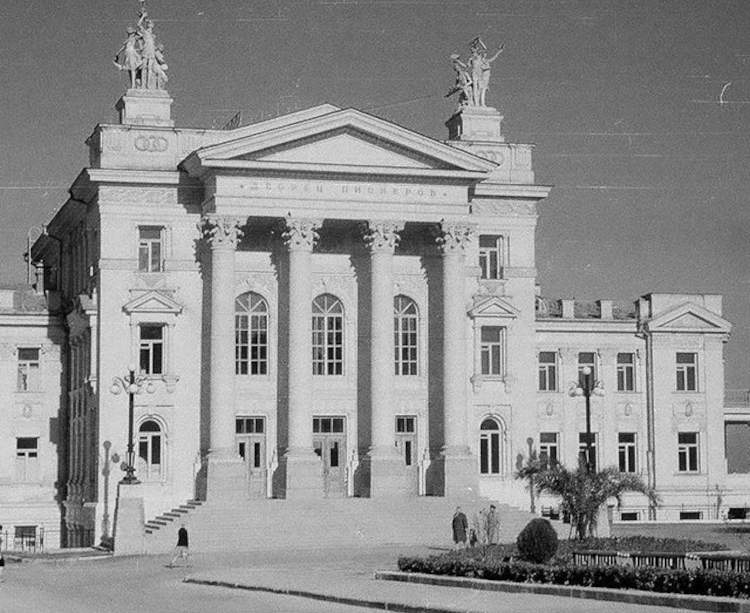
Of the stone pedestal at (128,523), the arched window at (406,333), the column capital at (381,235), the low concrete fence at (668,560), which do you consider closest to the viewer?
the low concrete fence at (668,560)

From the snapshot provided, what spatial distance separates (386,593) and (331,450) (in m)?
29.9

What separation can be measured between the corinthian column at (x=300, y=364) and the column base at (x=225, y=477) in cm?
181

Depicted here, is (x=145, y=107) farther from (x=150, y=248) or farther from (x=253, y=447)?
(x=253, y=447)

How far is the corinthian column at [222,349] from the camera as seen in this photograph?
60.0 m

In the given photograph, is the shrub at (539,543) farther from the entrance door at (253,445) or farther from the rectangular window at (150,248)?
the rectangular window at (150,248)

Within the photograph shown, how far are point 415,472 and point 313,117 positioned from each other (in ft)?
47.2

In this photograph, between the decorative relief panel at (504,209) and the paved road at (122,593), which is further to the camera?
the decorative relief panel at (504,209)

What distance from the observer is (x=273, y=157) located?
2388 inches

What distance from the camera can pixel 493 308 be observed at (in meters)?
65.7

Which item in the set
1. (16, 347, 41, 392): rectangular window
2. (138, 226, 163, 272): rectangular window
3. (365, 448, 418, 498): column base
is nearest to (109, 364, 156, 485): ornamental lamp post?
(138, 226, 163, 272): rectangular window

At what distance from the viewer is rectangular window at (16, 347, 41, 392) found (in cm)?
6881

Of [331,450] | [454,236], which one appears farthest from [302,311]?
[454,236]

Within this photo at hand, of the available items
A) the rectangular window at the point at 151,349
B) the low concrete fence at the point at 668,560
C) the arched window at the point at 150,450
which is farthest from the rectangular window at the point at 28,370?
the low concrete fence at the point at 668,560

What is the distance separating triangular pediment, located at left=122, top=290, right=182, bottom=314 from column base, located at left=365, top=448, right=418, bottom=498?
935 centimetres
